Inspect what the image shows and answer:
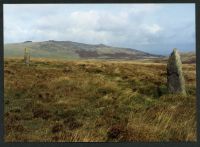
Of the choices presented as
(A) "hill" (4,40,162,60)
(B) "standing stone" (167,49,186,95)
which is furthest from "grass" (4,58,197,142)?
(A) "hill" (4,40,162,60)

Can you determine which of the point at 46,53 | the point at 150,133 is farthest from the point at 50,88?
the point at 46,53

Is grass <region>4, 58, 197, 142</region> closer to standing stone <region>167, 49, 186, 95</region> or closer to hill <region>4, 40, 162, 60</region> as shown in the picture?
standing stone <region>167, 49, 186, 95</region>

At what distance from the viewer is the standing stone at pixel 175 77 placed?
20.0 m

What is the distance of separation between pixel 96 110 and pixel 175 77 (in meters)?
4.78

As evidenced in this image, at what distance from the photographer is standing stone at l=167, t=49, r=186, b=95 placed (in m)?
20.0

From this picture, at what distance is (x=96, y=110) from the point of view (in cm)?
1709

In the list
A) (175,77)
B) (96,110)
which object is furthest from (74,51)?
(96,110)

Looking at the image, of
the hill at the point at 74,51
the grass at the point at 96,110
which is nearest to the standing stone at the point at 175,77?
the grass at the point at 96,110

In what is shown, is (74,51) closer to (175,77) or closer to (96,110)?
(175,77)

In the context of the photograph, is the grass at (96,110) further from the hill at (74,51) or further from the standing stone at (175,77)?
the hill at (74,51)

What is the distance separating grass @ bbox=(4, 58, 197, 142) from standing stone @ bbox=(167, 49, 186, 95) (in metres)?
0.45

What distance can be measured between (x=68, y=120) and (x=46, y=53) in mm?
106755

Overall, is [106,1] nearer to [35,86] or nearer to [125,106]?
[125,106]

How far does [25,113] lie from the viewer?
1709cm
